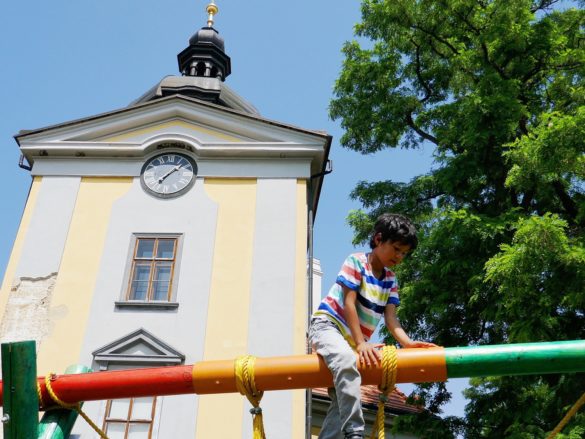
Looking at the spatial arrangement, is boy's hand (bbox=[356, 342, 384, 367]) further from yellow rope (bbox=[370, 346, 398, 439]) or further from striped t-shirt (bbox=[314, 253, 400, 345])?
striped t-shirt (bbox=[314, 253, 400, 345])

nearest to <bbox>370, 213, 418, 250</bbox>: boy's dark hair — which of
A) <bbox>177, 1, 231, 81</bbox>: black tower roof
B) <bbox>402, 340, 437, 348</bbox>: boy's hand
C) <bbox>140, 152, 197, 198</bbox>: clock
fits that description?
<bbox>402, 340, 437, 348</bbox>: boy's hand

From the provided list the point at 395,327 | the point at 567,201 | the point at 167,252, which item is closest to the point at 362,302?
the point at 395,327

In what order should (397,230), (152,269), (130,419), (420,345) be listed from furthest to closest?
(152,269) < (130,419) < (397,230) < (420,345)

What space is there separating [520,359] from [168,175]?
13147mm

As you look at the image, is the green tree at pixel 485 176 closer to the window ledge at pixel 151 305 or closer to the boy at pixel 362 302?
the window ledge at pixel 151 305

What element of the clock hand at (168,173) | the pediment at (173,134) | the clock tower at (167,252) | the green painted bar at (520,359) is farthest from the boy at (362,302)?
the clock hand at (168,173)

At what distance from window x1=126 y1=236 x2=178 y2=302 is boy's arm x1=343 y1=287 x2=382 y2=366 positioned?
1049cm

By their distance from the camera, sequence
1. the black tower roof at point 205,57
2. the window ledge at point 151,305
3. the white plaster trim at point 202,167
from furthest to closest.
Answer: the black tower roof at point 205,57 < the white plaster trim at point 202,167 < the window ledge at point 151,305

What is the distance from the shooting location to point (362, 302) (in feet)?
12.6

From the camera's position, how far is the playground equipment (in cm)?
313

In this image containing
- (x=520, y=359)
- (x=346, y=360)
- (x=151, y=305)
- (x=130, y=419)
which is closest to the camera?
(x=520, y=359)

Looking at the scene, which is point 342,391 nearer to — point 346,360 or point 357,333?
point 346,360

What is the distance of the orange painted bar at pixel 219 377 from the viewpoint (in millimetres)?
3225

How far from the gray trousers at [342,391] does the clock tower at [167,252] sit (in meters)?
9.31
